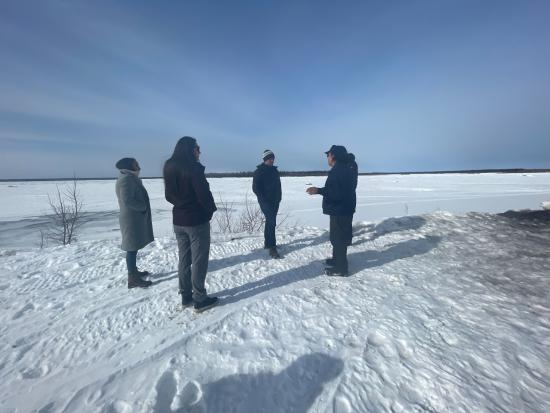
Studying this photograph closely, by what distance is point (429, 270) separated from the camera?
4.61 meters

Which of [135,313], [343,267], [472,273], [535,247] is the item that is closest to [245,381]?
[135,313]

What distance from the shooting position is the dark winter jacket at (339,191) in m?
4.25

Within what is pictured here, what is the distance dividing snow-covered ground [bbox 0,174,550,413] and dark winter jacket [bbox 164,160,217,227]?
1195 mm

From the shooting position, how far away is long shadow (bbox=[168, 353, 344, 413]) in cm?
214

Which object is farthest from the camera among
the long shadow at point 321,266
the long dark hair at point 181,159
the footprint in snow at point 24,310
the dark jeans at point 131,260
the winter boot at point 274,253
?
the winter boot at point 274,253

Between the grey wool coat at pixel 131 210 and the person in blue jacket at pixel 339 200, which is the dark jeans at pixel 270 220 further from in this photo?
the grey wool coat at pixel 131 210

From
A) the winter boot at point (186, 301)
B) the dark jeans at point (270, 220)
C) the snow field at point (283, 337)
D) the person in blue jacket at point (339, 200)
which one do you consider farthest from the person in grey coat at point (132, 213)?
the person in blue jacket at point (339, 200)

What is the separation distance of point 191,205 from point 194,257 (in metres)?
0.63

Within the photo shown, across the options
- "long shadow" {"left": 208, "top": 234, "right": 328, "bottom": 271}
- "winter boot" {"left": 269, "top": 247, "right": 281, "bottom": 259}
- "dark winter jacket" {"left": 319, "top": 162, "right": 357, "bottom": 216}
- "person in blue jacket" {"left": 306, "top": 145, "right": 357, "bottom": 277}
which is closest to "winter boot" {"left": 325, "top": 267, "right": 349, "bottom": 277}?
"person in blue jacket" {"left": 306, "top": 145, "right": 357, "bottom": 277}

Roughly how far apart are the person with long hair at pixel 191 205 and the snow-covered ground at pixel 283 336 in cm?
53

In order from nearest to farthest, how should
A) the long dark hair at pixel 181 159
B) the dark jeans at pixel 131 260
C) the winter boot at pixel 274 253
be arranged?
the long dark hair at pixel 181 159 < the dark jeans at pixel 131 260 < the winter boot at pixel 274 253

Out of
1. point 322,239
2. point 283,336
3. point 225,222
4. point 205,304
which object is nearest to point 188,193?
point 205,304

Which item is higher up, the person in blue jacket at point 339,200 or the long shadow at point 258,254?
the person in blue jacket at point 339,200

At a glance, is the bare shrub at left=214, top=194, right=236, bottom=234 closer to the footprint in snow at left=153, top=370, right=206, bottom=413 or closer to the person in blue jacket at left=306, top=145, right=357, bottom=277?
the person in blue jacket at left=306, top=145, right=357, bottom=277
